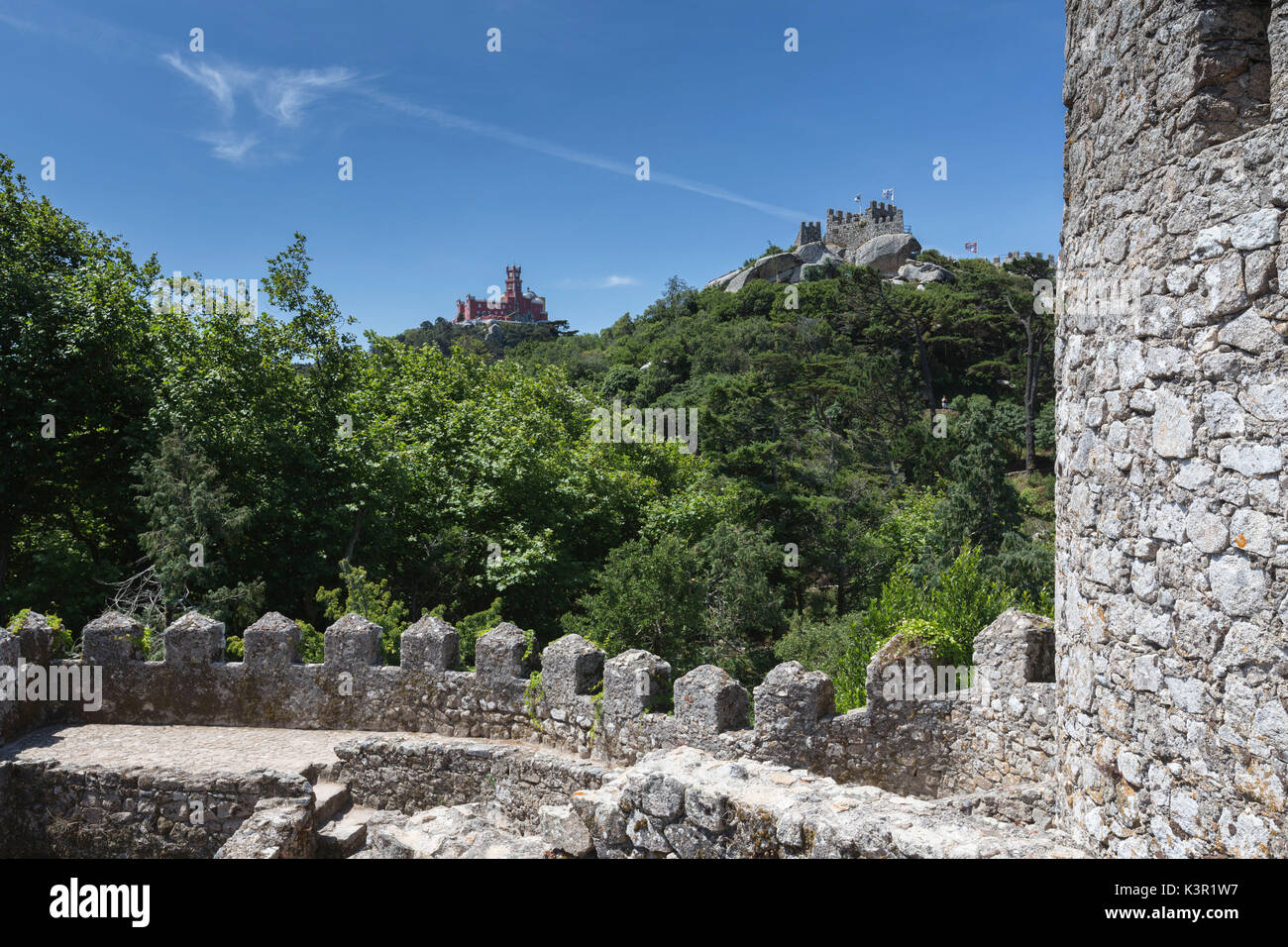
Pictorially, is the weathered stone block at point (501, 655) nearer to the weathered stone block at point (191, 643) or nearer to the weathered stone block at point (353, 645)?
the weathered stone block at point (353, 645)

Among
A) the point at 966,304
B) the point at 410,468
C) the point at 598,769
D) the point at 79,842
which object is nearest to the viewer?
the point at 598,769

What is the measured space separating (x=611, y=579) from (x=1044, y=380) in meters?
31.3

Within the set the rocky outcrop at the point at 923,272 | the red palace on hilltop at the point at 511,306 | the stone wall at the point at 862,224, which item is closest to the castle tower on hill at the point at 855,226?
the stone wall at the point at 862,224

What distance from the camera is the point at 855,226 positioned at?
90188 mm

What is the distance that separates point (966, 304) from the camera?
139 feet

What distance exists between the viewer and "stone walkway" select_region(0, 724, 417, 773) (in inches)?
307

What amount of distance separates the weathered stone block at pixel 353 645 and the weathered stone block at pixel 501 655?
1.35 metres

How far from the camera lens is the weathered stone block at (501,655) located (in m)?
8.16

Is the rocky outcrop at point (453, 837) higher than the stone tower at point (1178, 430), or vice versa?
the stone tower at point (1178, 430)

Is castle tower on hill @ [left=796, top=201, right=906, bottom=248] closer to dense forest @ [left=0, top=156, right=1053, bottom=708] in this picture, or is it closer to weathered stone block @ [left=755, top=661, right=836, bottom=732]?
dense forest @ [left=0, top=156, right=1053, bottom=708]

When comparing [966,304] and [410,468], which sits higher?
[966,304]

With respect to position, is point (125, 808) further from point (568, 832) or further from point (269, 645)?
point (568, 832)

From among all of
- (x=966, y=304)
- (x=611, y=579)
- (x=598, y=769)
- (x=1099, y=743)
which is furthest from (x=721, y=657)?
(x=966, y=304)
